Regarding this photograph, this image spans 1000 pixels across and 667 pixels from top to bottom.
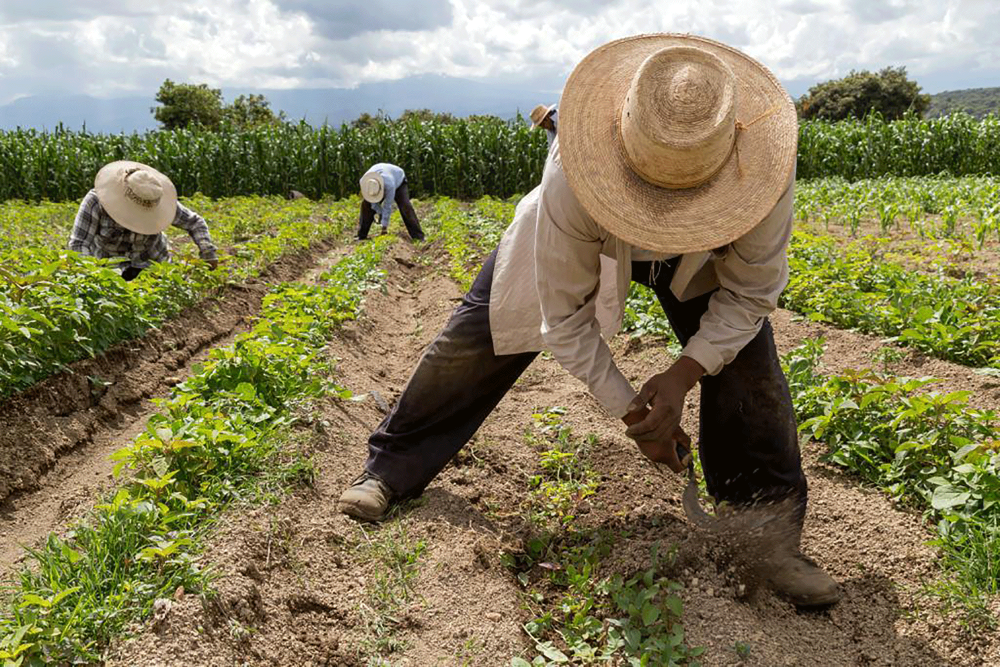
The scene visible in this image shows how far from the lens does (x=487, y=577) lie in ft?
8.82

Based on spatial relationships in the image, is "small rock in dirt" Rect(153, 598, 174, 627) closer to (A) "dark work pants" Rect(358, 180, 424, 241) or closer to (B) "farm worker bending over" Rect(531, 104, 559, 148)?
(B) "farm worker bending over" Rect(531, 104, 559, 148)

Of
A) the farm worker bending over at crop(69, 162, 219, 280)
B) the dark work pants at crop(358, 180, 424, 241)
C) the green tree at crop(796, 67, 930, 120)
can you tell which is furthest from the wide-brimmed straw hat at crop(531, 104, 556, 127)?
the green tree at crop(796, 67, 930, 120)

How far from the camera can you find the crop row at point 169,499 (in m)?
2.06

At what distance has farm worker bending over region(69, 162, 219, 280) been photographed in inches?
211

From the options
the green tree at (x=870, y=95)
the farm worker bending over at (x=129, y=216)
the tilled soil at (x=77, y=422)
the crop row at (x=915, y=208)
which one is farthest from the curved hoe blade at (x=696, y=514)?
the green tree at (x=870, y=95)

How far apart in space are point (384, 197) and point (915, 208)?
690cm

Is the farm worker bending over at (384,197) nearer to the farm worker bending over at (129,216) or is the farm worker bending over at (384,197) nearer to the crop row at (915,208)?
the farm worker bending over at (129,216)

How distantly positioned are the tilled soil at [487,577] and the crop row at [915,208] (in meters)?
5.69

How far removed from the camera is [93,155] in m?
18.4

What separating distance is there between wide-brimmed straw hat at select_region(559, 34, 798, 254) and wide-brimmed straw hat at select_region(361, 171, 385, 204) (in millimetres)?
8900

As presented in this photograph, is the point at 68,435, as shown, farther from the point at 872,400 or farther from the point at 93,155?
the point at 93,155

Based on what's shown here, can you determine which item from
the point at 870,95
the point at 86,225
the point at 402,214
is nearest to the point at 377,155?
the point at 402,214

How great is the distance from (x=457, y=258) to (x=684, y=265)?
18.3 feet

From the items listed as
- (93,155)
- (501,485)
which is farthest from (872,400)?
(93,155)
